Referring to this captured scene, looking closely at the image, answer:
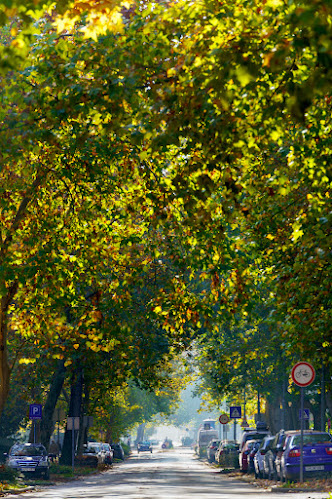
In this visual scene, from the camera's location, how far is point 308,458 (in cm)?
2628

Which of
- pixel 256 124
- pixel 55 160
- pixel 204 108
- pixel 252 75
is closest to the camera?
pixel 252 75

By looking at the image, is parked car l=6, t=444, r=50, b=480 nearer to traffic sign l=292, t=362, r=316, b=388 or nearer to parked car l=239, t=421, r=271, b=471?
parked car l=239, t=421, r=271, b=471

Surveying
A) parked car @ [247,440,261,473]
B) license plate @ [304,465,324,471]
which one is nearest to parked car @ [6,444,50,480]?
parked car @ [247,440,261,473]

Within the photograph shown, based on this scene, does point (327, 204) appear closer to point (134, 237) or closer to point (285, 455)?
point (134, 237)

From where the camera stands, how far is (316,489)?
72.9ft

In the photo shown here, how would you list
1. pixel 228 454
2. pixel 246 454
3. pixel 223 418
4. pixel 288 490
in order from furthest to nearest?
pixel 223 418
pixel 228 454
pixel 246 454
pixel 288 490

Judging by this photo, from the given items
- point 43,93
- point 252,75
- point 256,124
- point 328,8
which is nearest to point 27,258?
point 43,93

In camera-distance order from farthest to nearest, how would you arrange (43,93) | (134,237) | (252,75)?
1. (134,237)
2. (43,93)
3. (252,75)

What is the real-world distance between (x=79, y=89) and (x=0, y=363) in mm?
10358

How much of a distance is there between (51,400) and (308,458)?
14.0 meters

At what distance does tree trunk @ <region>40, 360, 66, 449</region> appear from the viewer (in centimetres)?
3628

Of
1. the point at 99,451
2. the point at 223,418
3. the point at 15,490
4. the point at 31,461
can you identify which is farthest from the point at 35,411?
the point at 223,418

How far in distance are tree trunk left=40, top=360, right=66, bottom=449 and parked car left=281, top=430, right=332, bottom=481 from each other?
1173 cm

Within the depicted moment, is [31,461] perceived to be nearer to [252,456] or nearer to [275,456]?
[252,456]
